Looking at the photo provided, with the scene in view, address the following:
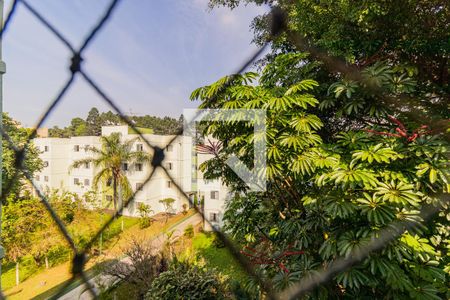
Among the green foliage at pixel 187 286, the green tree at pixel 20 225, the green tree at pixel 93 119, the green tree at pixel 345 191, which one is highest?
the green tree at pixel 20 225

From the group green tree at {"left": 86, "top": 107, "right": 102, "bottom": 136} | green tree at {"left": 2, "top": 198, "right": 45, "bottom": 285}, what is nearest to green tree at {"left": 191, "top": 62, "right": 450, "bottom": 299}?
green tree at {"left": 86, "top": 107, "right": 102, "bottom": 136}

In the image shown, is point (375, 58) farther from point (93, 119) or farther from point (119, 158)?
point (119, 158)

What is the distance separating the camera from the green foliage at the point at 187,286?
2.25 metres

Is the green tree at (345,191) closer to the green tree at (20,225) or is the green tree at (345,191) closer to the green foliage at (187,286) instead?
the green foliage at (187,286)

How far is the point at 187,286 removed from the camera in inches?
90.2

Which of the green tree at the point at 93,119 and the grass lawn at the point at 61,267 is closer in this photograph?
the green tree at the point at 93,119

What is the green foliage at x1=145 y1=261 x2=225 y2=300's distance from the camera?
7.39 feet

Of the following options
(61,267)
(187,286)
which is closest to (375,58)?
(187,286)

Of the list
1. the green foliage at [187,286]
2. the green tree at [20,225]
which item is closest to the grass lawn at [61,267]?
the green tree at [20,225]

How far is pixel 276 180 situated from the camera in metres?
1.15

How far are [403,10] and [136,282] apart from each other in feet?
10.8

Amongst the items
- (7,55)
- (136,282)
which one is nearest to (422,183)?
(7,55)

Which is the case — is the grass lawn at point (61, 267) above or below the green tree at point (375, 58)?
below

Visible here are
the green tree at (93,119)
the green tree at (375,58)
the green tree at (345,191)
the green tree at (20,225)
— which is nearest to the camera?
the green tree at (93,119)
